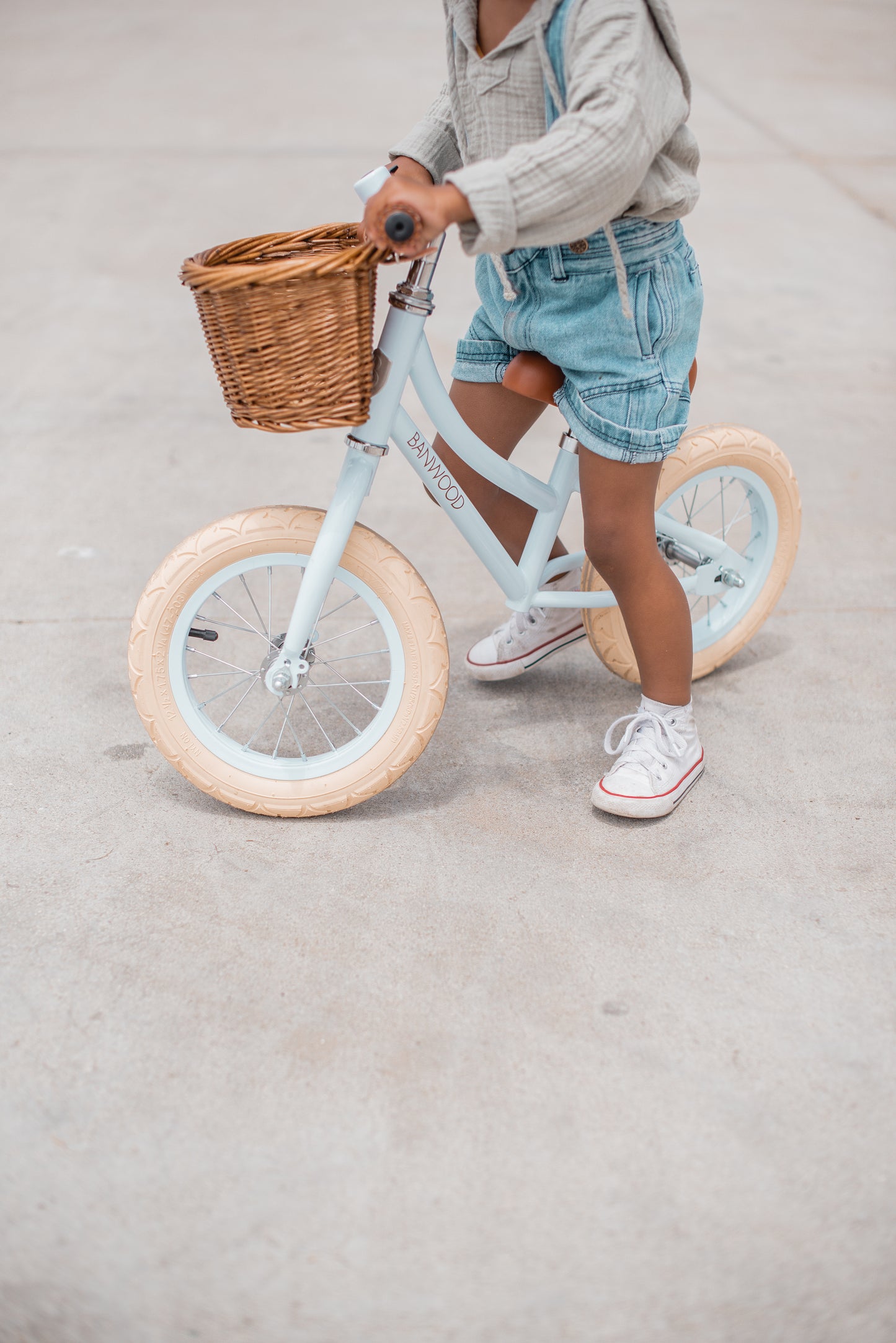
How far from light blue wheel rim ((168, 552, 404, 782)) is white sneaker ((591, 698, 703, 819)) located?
44 cm

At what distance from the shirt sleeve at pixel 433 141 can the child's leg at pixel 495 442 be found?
41cm

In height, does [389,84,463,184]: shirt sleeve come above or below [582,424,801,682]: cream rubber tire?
above

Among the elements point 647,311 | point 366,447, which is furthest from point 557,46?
point 366,447

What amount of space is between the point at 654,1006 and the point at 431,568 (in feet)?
5.16

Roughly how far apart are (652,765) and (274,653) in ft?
2.40

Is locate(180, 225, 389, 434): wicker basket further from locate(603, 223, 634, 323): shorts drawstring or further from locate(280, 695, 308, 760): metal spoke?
locate(280, 695, 308, 760): metal spoke

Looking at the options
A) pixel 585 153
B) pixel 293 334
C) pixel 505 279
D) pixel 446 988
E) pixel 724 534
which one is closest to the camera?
pixel 585 153

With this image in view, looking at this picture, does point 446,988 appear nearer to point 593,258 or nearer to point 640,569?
point 640,569

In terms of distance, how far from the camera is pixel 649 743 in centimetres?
213

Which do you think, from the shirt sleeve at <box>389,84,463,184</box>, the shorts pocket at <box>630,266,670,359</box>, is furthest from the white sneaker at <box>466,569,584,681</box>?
the shirt sleeve at <box>389,84,463,184</box>

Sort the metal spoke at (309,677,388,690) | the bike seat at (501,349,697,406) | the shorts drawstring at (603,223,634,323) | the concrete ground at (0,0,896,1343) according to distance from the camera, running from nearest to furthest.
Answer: the concrete ground at (0,0,896,1343) < the shorts drawstring at (603,223,634,323) < the bike seat at (501,349,697,406) < the metal spoke at (309,677,388,690)

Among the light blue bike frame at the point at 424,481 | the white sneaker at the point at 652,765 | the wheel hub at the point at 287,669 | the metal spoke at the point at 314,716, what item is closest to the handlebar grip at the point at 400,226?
the light blue bike frame at the point at 424,481

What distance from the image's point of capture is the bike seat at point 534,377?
6.31 feet

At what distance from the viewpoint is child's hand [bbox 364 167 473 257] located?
1.51 metres
